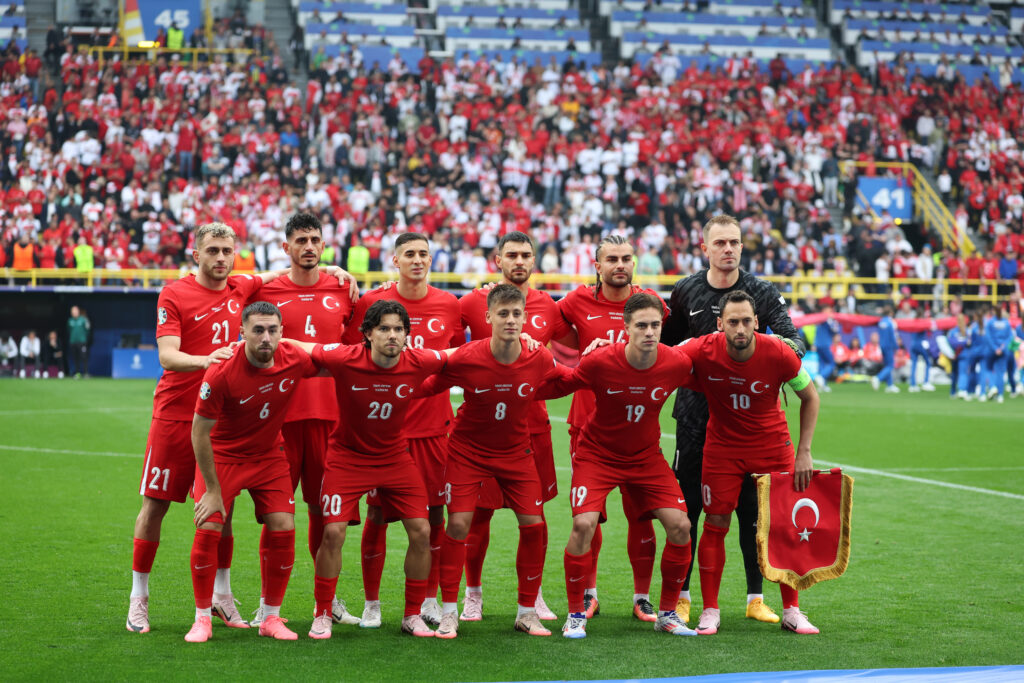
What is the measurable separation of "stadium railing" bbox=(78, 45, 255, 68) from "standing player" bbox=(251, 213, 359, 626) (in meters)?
27.6

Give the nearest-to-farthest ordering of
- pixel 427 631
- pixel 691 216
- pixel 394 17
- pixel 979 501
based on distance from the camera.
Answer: pixel 427 631, pixel 979 501, pixel 691 216, pixel 394 17

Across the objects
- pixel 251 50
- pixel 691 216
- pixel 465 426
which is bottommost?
pixel 465 426

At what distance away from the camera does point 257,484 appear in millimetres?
6047

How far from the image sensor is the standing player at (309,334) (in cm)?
650

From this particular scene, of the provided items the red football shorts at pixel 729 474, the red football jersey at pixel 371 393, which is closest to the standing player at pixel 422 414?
the red football jersey at pixel 371 393

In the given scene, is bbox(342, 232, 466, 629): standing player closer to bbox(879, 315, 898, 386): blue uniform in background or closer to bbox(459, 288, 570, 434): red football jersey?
bbox(459, 288, 570, 434): red football jersey

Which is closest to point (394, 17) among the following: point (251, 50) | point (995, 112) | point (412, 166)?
point (251, 50)

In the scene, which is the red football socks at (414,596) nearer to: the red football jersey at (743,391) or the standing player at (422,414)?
the standing player at (422,414)

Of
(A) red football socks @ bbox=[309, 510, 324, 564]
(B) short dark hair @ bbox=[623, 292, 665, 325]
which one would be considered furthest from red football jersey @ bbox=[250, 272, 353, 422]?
(B) short dark hair @ bbox=[623, 292, 665, 325]

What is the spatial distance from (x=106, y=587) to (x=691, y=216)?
23647 millimetres

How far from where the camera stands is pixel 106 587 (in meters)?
6.98

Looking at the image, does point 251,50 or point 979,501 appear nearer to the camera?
point 979,501

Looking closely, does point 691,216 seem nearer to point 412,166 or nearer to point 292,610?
point 412,166

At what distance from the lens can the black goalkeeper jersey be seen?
6801 millimetres
